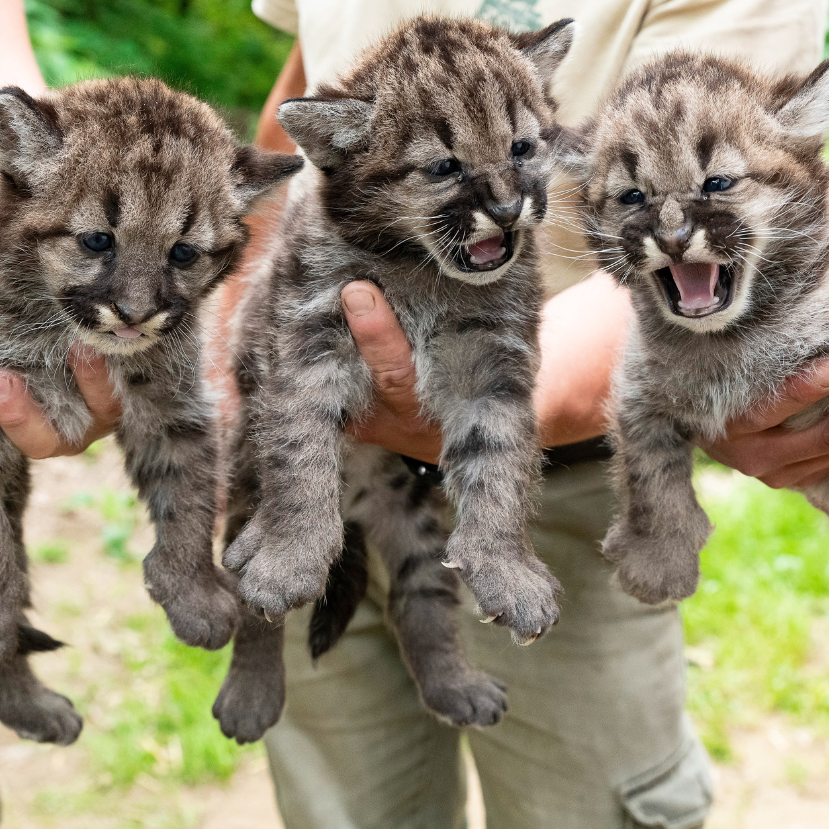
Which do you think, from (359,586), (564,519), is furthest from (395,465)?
(564,519)

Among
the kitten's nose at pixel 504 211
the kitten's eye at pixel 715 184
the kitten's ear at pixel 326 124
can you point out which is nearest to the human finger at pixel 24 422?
the kitten's ear at pixel 326 124

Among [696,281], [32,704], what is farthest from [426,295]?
[32,704]

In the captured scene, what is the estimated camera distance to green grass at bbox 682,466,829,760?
20.4ft

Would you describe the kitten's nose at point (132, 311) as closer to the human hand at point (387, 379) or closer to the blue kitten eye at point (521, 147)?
the human hand at point (387, 379)

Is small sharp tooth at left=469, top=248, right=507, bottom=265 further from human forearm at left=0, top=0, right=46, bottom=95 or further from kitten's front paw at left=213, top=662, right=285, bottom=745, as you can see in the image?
human forearm at left=0, top=0, right=46, bottom=95

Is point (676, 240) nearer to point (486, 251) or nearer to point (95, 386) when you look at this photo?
point (486, 251)

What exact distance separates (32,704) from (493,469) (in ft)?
5.71

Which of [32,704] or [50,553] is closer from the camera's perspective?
[32,704]

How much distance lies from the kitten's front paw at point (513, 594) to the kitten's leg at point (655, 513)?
329mm

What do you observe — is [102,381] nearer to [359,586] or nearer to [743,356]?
[359,586]

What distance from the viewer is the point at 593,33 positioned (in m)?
3.41

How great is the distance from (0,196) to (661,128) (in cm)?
184

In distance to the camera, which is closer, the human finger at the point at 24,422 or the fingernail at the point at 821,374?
the fingernail at the point at 821,374

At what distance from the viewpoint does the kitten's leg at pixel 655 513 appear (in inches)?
117
